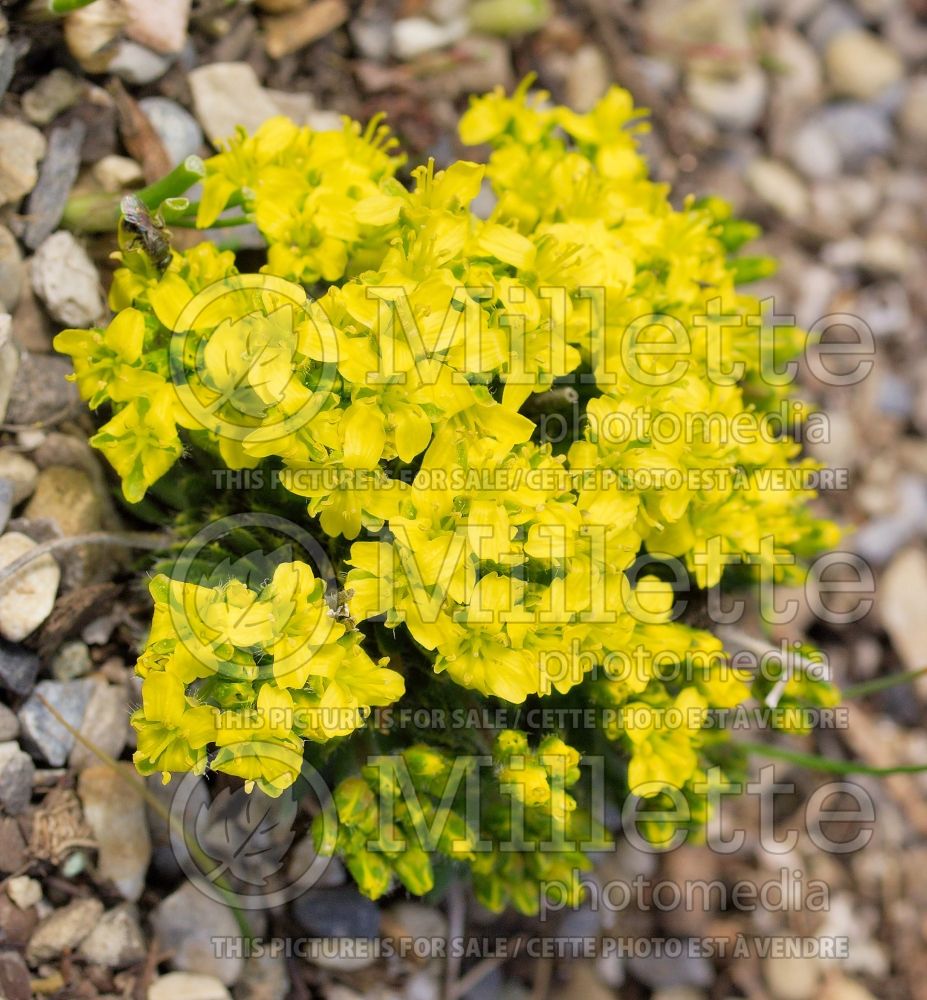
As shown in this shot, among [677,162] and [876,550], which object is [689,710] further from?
[677,162]

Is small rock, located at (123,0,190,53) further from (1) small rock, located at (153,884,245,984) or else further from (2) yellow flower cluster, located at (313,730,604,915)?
(1) small rock, located at (153,884,245,984)

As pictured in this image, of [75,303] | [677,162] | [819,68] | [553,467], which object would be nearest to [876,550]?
[677,162]

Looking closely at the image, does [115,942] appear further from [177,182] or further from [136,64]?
[136,64]

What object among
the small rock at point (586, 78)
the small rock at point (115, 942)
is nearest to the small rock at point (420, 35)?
the small rock at point (586, 78)

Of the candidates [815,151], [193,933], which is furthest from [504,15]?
[193,933]

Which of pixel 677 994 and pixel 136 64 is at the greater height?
pixel 136 64

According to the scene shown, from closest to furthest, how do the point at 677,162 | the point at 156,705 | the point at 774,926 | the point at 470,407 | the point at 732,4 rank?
the point at 156,705 < the point at 470,407 < the point at 774,926 < the point at 677,162 < the point at 732,4

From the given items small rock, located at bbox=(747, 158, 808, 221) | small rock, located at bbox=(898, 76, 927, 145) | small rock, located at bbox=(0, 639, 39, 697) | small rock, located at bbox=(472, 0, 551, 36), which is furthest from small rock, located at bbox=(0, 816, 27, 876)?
small rock, located at bbox=(898, 76, 927, 145)
